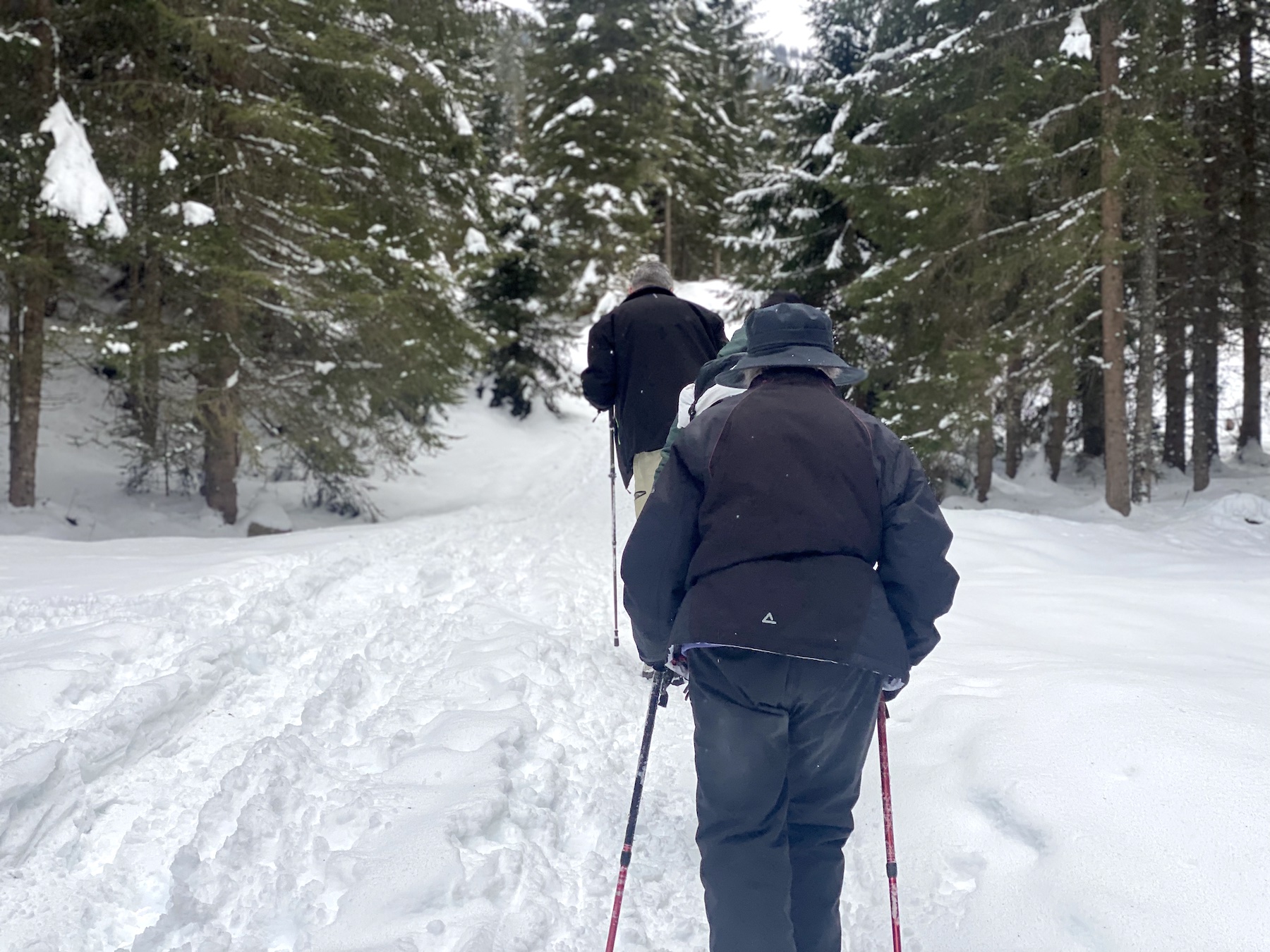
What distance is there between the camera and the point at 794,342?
104 inches

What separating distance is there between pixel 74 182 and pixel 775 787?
31.2ft

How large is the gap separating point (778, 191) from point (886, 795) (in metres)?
15.7

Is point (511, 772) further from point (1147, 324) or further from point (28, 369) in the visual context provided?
point (1147, 324)

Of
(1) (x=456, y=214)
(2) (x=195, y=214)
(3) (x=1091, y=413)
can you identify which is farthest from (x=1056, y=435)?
(2) (x=195, y=214)

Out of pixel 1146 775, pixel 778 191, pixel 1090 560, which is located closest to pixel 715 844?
pixel 1146 775

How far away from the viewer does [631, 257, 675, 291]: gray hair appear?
18.6 ft

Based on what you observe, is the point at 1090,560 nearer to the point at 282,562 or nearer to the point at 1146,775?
the point at 1146,775

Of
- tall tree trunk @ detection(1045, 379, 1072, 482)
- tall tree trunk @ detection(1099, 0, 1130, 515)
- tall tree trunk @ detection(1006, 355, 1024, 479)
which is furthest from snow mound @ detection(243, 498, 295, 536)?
tall tree trunk @ detection(1045, 379, 1072, 482)

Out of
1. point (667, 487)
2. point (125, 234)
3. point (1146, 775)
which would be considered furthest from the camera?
point (125, 234)

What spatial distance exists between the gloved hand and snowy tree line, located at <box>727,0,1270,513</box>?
9.23 m

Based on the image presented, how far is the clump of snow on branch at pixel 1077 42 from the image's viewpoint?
10.2 m

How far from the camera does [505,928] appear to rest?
2928 mm

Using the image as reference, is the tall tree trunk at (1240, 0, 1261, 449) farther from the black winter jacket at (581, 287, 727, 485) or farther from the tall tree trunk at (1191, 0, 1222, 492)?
the black winter jacket at (581, 287, 727, 485)

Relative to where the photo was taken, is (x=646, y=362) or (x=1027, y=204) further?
(x=1027, y=204)
